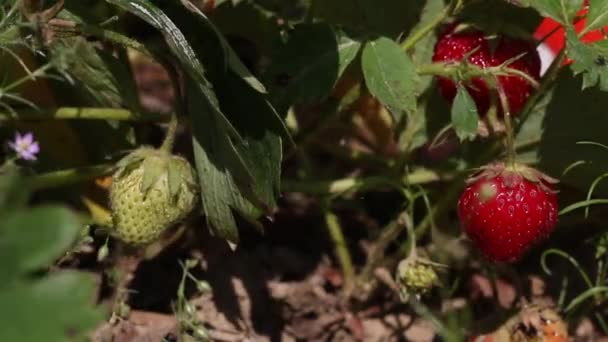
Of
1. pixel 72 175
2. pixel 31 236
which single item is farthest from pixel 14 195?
pixel 72 175

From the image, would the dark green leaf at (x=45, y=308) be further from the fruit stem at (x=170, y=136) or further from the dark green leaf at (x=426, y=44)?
the dark green leaf at (x=426, y=44)

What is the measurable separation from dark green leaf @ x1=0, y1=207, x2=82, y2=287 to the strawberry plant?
0.56m

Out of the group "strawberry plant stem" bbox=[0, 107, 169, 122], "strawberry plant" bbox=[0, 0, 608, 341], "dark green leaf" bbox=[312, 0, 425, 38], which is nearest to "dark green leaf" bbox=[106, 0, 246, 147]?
"strawberry plant" bbox=[0, 0, 608, 341]

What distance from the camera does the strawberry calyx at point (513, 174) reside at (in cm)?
165

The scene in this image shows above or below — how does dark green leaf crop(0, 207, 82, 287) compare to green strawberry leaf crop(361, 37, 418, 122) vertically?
above

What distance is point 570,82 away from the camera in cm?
179

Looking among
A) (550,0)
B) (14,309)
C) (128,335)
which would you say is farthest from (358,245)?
(14,309)

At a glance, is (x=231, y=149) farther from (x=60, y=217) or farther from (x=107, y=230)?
(x=60, y=217)

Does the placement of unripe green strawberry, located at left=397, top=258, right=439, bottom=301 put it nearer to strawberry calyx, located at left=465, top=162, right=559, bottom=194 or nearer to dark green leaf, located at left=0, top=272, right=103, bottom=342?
strawberry calyx, located at left=465, top=162, right=559, bottom=194

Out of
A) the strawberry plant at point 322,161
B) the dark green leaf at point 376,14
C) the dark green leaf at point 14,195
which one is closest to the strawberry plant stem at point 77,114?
the strawberry plant at point 322,161

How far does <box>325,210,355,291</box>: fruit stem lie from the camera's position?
2.00 m

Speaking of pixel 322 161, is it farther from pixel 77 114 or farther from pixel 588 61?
pixel 588 61

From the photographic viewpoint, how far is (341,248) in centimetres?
202

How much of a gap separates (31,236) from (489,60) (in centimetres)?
99
